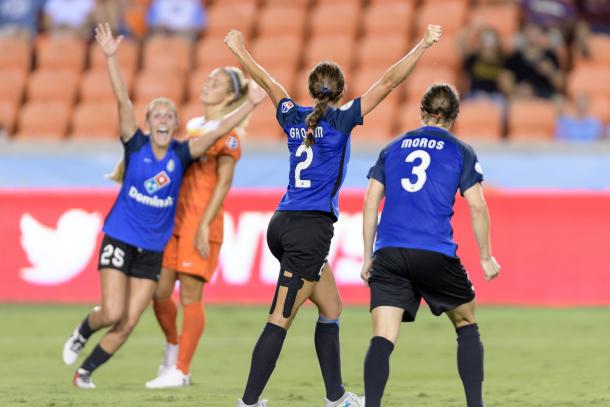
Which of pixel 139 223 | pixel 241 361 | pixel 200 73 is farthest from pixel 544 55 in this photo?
pixel 139 223

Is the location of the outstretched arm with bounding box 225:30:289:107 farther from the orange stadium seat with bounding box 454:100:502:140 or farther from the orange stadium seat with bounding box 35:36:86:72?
the orange stadium seat with bounding box 35:36:86:72

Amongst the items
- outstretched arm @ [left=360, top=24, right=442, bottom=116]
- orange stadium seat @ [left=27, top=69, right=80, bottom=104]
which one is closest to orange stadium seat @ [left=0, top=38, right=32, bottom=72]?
orange stadium seat @ [left=27, top=69, right=80, bottom=104]

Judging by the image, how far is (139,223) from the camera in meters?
8.37

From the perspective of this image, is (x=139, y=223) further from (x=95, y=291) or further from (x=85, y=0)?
(x=85, y=0)

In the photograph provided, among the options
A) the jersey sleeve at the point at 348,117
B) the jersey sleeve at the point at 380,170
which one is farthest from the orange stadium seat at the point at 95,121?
the jersey sleeve at the point at 380,170

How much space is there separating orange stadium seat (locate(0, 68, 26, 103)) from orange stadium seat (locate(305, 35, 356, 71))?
13.4 feet

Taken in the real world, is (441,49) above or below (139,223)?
above

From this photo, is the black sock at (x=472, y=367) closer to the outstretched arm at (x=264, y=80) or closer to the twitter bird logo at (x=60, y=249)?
the outstretched arm at (x=264, y=80)

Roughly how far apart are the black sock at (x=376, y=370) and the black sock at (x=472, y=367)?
453mm

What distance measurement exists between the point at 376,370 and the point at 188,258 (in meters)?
2.34

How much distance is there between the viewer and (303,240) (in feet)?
23.1

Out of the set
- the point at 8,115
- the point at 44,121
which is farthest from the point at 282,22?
the point at 8,115

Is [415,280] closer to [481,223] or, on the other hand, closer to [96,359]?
[481,223]

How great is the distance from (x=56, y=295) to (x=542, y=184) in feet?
18.6
